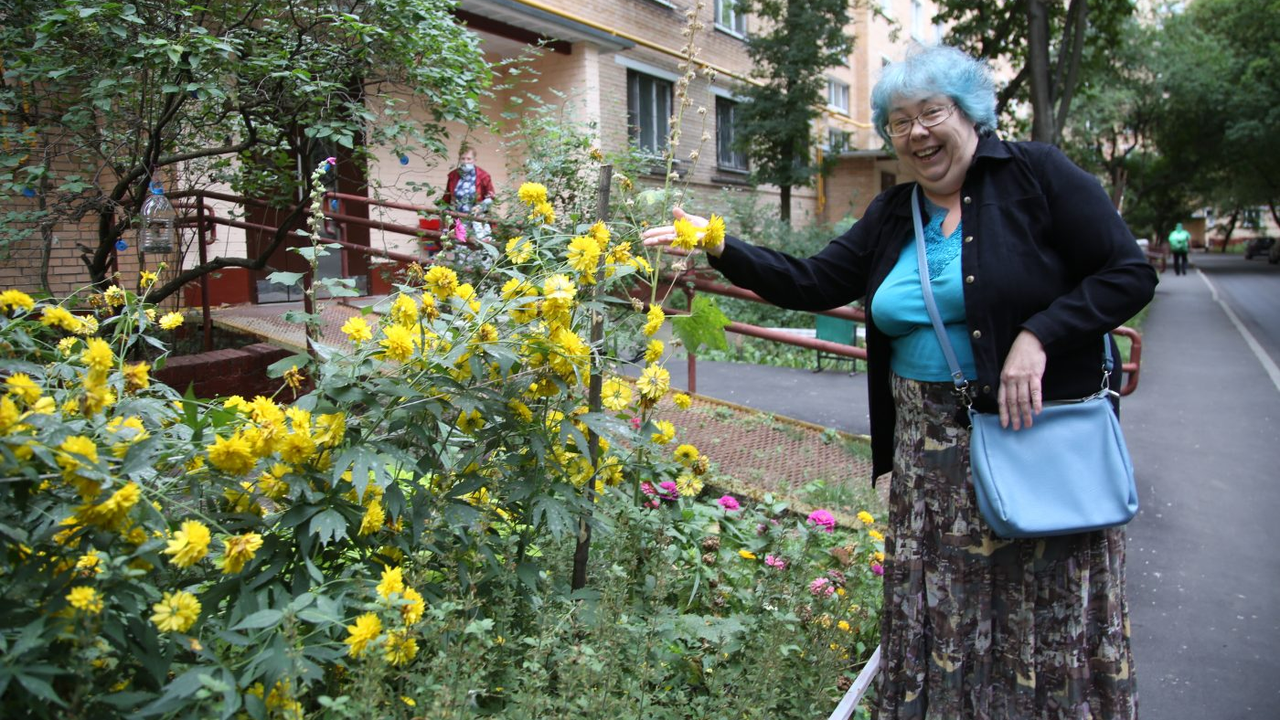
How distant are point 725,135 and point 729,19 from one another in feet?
8.12

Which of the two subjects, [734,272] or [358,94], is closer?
[734,272]

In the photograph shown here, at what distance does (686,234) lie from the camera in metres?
2.27

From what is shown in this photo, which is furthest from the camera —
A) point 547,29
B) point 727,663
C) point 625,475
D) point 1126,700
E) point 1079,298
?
point 547,29

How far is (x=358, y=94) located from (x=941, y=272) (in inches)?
154

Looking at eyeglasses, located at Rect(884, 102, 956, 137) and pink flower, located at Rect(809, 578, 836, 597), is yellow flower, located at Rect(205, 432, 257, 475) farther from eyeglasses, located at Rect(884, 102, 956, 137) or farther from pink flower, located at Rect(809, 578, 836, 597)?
pink flower, located at Rect(809, 578, 836, 597)

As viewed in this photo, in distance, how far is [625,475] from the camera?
115 inches

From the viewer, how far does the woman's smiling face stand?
2252 millimetres

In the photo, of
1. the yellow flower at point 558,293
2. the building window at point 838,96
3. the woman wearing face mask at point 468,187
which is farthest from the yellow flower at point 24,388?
the building window at point 838,96

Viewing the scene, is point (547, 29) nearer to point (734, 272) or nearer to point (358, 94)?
point (358, 94)

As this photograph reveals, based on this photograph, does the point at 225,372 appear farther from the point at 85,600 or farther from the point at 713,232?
the point at 85,600

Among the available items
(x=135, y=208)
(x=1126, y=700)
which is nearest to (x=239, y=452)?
(x=1126, y=700)

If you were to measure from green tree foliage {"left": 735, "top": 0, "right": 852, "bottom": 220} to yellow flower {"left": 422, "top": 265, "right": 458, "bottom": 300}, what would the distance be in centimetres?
1583

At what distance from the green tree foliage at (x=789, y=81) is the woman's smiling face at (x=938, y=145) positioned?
15327 millimetres

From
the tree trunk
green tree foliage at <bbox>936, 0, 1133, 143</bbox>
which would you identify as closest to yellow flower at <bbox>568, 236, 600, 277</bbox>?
green tree foliage at <bbox>936, 0, 1133, 143</bbox>
